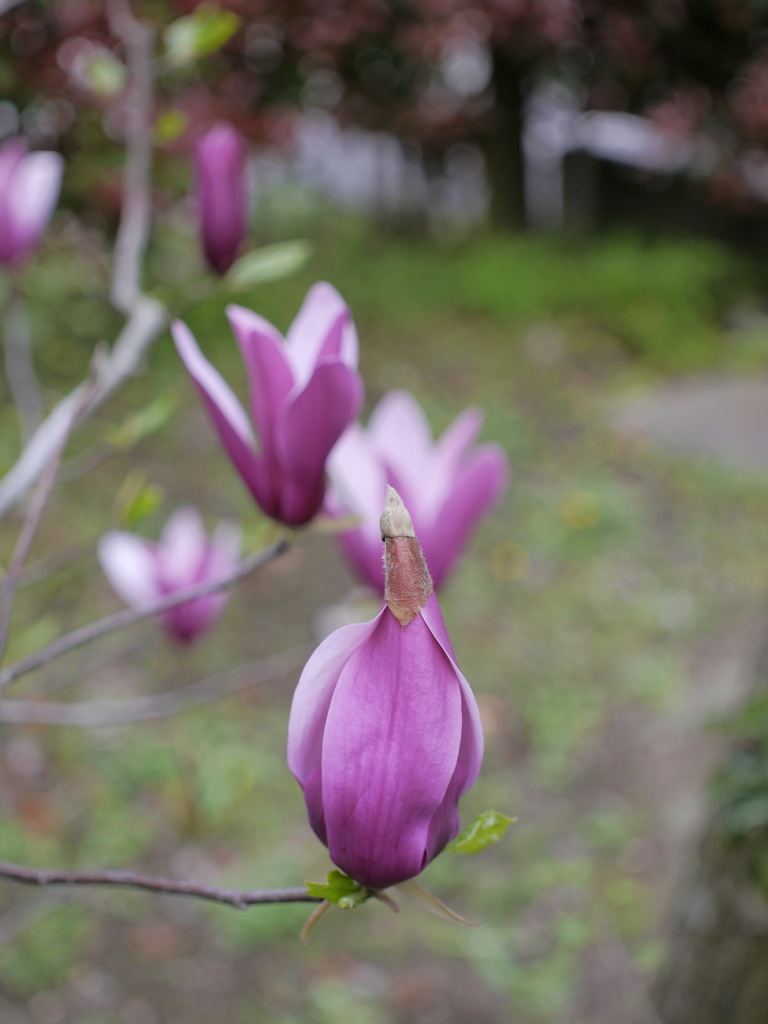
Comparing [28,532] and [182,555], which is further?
[182,555]

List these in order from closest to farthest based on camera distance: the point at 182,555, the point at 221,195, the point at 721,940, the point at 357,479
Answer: the point at 357,479
the point at 221,195
the point at 182,555
the point at 721,940

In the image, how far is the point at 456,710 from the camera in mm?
374

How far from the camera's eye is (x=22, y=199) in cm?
95

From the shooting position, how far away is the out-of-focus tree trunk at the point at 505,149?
7.09 metres

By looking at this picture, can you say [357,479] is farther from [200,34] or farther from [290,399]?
[200,34]

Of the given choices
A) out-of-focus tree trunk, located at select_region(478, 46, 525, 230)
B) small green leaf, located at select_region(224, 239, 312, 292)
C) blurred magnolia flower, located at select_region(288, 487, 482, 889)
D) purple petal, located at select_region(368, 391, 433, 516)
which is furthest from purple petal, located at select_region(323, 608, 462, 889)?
out-of-focus tree trunk, located at select_region(478, 46, 525, 230)

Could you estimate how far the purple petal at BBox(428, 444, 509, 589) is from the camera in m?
0.68

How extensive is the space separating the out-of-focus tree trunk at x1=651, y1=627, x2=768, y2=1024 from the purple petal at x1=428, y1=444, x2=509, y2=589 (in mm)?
600

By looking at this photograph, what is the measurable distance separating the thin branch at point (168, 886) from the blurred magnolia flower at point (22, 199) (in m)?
0.67

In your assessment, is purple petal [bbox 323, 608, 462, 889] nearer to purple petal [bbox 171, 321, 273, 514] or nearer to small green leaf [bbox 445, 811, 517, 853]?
small green leaf [bbox 445, 811, 517, 853]

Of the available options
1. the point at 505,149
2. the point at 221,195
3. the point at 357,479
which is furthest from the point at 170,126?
the point at 505,149

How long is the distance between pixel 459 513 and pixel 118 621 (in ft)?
0.76

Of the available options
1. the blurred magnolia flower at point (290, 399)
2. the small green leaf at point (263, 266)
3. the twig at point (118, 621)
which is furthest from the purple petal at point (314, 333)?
the small green leaf at point (263, 266)

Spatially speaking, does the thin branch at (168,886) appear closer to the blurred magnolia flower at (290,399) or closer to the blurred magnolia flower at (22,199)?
the blurred magnolia flower at (290,399)
